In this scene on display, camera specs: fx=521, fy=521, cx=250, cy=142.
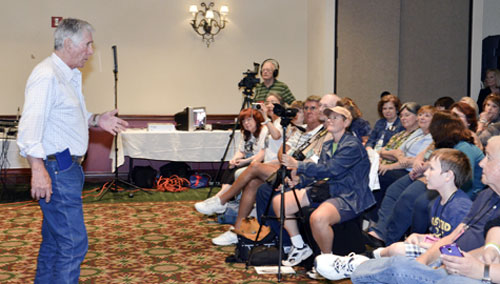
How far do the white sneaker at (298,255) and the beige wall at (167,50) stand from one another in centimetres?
420

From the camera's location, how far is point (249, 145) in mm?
4953

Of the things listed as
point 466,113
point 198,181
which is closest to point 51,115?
point 466,113

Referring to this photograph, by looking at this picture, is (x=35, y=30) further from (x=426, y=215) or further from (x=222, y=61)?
(x=426, y=215)

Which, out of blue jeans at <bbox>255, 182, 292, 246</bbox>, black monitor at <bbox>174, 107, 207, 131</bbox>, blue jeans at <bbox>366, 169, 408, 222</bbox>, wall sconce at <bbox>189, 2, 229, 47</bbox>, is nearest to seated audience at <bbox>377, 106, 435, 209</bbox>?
blue jeans at <bbox>366, 169, 408, 222</bbox>

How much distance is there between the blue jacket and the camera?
3.29 m

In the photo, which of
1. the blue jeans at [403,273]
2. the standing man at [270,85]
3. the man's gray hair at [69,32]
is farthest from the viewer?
the standing man at [270,85]

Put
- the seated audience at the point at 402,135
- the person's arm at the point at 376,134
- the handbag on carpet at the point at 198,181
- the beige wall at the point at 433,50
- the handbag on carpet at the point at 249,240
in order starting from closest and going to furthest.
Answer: the handbag on carpet at the point at 249,240, the seated audience at the point at 402,135, the person's arm at the point at 376,134, the handbag on carpet at the point at 198,181, the beige wall at the point at 433,50

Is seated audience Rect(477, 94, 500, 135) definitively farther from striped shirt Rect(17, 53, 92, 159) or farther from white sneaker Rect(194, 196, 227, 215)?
striped shirt Rect(17, 53, 92, 159)

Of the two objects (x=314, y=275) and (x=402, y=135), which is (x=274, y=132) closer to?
(x=402, y=135)

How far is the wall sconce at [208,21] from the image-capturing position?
24.9ft

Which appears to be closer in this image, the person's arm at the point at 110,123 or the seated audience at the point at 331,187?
the person's arm at the point at 110,123

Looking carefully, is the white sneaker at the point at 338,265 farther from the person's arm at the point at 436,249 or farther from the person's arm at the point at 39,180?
the person's arm at the point at 39,180

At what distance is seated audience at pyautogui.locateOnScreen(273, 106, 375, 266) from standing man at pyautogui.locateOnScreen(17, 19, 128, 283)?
4.52ft

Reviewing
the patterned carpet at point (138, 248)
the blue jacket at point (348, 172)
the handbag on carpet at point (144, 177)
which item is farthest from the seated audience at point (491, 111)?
the handbag on carpet at point (144, 177)
